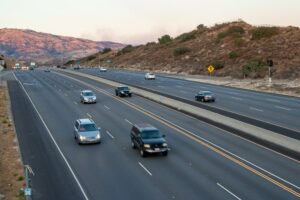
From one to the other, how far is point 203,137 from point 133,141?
5550 millimetres

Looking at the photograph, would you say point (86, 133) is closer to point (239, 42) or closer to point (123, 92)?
point (123, 92)

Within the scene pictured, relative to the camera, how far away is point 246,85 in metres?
71.7

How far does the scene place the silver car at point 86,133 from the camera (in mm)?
29391

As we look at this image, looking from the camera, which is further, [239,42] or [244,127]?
[239,42]

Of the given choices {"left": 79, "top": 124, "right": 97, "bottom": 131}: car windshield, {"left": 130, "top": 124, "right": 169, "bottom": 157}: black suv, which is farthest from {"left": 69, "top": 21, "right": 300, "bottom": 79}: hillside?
{"left": 130, "top": 124, "right": 169, "bottom": 157}: black suv

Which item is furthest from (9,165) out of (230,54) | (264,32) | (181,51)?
(181,51)

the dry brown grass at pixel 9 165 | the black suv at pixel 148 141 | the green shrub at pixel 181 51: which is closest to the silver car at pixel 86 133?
the black suv at pixel 148 141

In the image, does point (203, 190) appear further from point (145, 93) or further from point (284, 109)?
point (145, 93)

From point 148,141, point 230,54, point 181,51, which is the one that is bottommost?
point 148,141

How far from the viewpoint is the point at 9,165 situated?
2462 centimetres

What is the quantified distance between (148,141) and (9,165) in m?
7.75

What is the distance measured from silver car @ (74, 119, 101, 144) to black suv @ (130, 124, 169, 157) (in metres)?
2.80

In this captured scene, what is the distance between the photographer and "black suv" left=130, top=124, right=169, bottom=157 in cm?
2578

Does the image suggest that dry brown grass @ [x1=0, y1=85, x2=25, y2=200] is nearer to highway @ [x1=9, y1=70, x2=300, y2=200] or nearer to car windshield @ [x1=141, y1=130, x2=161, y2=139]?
highway @ [x1=9, y1=70, x2=300, y2=200]
